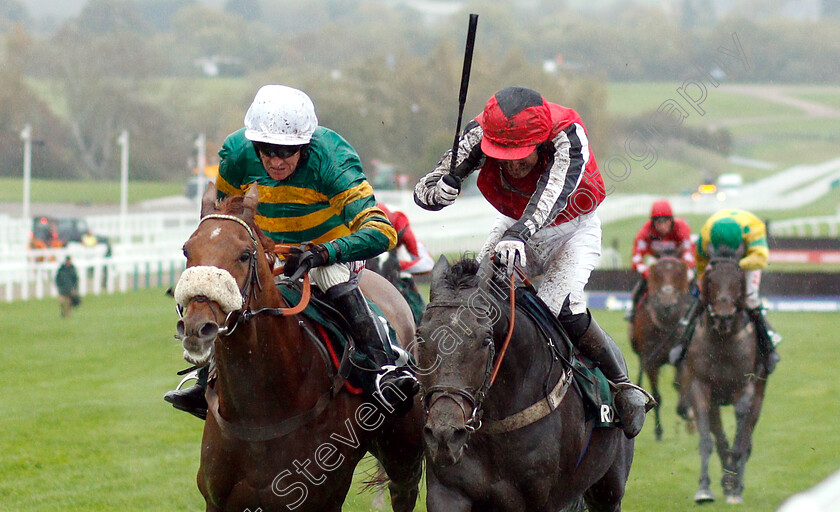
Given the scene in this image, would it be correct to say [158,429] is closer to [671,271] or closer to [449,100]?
[671,271]

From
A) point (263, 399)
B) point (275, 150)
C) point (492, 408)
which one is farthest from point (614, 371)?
point (275, 150)

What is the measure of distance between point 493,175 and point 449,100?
37.2 meters

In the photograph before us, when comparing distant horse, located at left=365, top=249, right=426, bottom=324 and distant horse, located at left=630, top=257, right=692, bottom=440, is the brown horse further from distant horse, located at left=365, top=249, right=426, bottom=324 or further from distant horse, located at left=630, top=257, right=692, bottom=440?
distant horse, located at left=630, top=257, right=692, bottom=440

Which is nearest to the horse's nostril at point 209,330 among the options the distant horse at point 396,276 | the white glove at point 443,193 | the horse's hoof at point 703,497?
the white glove at point 443,193

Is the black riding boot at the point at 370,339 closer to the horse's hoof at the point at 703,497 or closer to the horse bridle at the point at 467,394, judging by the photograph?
the horse bridle at the point at 467,394

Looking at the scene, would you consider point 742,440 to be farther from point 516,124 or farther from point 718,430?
point 516,124

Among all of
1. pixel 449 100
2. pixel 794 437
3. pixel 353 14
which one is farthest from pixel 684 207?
pixel 353 14

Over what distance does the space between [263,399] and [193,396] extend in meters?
0.52

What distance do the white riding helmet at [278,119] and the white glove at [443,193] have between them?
1.83 ft

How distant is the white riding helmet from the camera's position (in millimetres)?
4359

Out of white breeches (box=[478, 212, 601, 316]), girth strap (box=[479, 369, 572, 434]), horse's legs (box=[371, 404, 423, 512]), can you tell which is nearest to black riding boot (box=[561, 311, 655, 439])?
white breeches (box=[478, 212, 601, 316])

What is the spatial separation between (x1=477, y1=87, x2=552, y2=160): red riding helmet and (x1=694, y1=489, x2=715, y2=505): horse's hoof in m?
4.14

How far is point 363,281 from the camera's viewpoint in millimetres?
5469

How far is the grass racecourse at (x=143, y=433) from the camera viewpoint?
7516 millimetres
